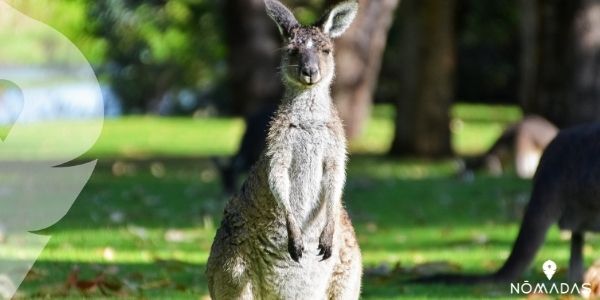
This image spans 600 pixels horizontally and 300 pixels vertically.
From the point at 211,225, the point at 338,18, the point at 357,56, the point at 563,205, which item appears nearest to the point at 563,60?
the point at 357,56

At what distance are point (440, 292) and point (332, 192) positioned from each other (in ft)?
5.47

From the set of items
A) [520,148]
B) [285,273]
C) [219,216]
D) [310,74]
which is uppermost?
[310,74]

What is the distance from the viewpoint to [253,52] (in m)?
Answer: 15.8

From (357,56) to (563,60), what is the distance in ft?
11.9

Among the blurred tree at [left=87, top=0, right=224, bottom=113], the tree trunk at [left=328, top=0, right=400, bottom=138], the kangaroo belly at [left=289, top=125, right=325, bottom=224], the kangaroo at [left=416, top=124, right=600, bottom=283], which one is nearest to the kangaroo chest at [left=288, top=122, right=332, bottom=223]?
the kangaroo belly at [left=289, top=125, right=325, bottom=224]

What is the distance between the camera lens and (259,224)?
454 cm

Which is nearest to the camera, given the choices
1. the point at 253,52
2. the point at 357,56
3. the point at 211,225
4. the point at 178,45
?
the point at 211,225

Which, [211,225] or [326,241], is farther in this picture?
[211,225]

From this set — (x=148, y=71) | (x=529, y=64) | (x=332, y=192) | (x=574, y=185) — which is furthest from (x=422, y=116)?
(x=148, y=71)

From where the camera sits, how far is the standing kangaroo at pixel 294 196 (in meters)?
4.50

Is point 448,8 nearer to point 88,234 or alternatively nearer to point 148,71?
point 88,234

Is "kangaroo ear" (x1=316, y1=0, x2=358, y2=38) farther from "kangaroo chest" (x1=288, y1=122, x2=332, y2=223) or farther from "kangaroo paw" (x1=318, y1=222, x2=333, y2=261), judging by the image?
"kangaroo paw" (x1=318, y1=222, x2=333, y2=261)

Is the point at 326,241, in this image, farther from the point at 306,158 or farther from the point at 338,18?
the point at 338,18

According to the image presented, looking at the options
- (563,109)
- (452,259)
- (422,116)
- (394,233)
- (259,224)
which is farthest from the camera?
(422,116)
